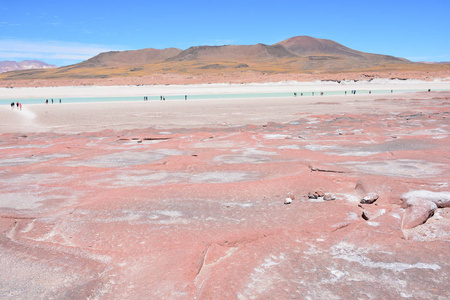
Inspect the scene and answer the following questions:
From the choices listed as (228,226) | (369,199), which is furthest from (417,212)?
(228,226)

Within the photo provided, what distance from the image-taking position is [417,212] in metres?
4.82

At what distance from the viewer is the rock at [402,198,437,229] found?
4.61 m

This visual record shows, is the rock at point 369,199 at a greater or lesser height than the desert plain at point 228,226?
greater

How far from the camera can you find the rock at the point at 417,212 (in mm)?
4609

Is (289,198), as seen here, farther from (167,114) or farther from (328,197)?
(167,114)

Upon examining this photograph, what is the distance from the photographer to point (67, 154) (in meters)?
9.87

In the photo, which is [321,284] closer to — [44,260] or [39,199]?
[44,260]

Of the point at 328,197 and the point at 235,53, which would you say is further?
the point at 235,53

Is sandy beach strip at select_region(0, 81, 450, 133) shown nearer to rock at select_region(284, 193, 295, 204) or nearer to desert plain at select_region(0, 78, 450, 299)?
desert plain at select_region(0, 78, 450, 299)

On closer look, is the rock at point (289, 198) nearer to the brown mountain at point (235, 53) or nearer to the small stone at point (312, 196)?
the small stone at point (312, 196)

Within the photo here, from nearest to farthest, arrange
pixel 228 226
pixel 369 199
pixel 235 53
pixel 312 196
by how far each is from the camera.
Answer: pixel 228 226
pixel 369 199
pixel 312 196
pixel 235 53

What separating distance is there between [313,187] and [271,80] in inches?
2533

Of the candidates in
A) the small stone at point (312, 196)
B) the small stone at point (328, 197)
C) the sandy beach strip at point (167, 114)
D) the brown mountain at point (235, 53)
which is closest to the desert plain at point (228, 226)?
the small stone at point (328, 197)

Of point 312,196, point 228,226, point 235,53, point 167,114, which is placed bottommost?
point 228,226
